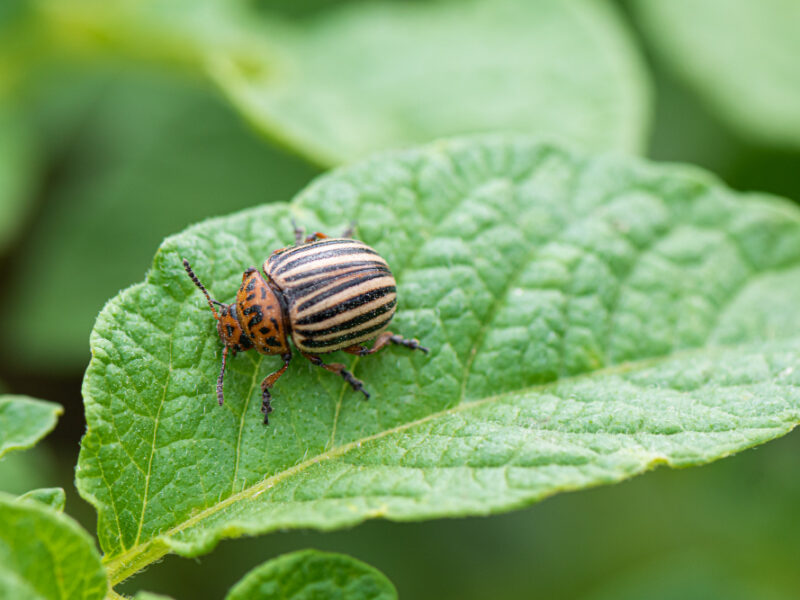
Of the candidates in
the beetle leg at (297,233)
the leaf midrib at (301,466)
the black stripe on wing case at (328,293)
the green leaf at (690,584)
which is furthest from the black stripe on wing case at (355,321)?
the green leaf at (690,584)

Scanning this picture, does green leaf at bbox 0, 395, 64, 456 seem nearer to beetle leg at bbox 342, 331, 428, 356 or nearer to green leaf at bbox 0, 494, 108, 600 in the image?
green leaf at bbox 0, 494, 108, 600

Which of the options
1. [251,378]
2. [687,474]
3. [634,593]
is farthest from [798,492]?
[251,378]

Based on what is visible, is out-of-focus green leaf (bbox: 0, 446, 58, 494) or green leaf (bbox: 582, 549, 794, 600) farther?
green leaf (bbox: 582, 549, 794, 600)

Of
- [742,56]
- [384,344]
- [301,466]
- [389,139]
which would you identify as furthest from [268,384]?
[742,56]

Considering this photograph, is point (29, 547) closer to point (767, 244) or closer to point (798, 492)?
point (767, 244)

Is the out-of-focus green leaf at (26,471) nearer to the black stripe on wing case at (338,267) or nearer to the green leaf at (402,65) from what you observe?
the black stripe on wing case at (338,267)

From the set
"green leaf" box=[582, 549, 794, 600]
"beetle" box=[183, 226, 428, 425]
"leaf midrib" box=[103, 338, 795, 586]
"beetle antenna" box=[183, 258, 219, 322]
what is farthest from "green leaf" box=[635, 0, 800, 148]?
"beetle antenna" box=[183, 258, 219, 322]
